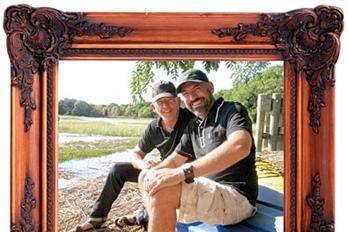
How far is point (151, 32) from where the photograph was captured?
4.15ft

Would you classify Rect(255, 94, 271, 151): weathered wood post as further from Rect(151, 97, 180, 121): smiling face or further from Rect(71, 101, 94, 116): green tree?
Rect(71, 101, 94, 116): green tree

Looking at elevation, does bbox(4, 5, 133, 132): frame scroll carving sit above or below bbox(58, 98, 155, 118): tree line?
above

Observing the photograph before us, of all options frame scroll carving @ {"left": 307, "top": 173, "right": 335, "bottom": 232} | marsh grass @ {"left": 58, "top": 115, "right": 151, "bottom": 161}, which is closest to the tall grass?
marsh grass @ {"left": 58, "top": 115, "right": 151, "bottom": 161}

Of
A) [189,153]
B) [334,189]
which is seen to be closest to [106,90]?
[189,153]

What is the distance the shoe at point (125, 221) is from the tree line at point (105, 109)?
0.75ft

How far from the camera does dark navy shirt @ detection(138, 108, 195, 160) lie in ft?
→ 4.24

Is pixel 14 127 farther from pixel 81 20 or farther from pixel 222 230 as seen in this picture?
pixel 222 230

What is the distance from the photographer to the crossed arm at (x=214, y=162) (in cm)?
126

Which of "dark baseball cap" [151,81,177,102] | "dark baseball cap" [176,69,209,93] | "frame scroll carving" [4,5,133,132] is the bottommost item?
"dark baseball cap" [151,81,177,102]

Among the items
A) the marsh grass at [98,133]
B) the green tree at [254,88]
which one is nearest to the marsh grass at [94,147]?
the marsh grass at [98,133]

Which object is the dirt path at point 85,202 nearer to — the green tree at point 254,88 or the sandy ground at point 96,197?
the sandy ground at point 96,197

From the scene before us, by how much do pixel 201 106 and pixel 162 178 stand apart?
0.60ft

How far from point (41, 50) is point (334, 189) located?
0.72 metres

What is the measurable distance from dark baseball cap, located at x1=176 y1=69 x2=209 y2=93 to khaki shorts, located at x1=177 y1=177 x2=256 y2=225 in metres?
0.22
